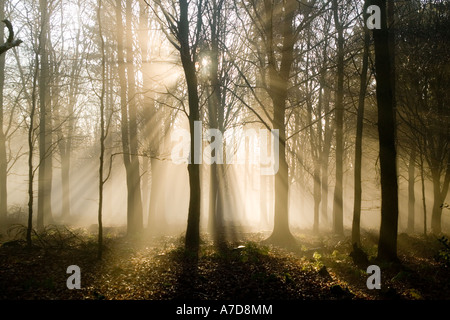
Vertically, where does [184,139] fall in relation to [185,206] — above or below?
above

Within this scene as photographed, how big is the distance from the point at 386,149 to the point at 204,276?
5526mm

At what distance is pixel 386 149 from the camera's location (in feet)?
25.9

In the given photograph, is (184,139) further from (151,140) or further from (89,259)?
(89,259)

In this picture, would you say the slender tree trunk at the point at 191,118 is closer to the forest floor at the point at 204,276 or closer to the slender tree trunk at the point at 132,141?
the forest floor at the point at 204,276

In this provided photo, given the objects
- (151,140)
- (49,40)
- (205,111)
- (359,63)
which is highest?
(49,40)

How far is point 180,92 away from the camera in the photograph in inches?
688

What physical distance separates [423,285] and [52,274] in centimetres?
772

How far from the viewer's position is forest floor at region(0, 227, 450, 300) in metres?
5.78

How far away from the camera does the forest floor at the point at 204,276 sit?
5.78 m

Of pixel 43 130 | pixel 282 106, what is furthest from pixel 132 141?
pixel 282 106

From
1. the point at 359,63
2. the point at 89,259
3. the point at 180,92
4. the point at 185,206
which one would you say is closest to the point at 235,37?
the point at 180,92
